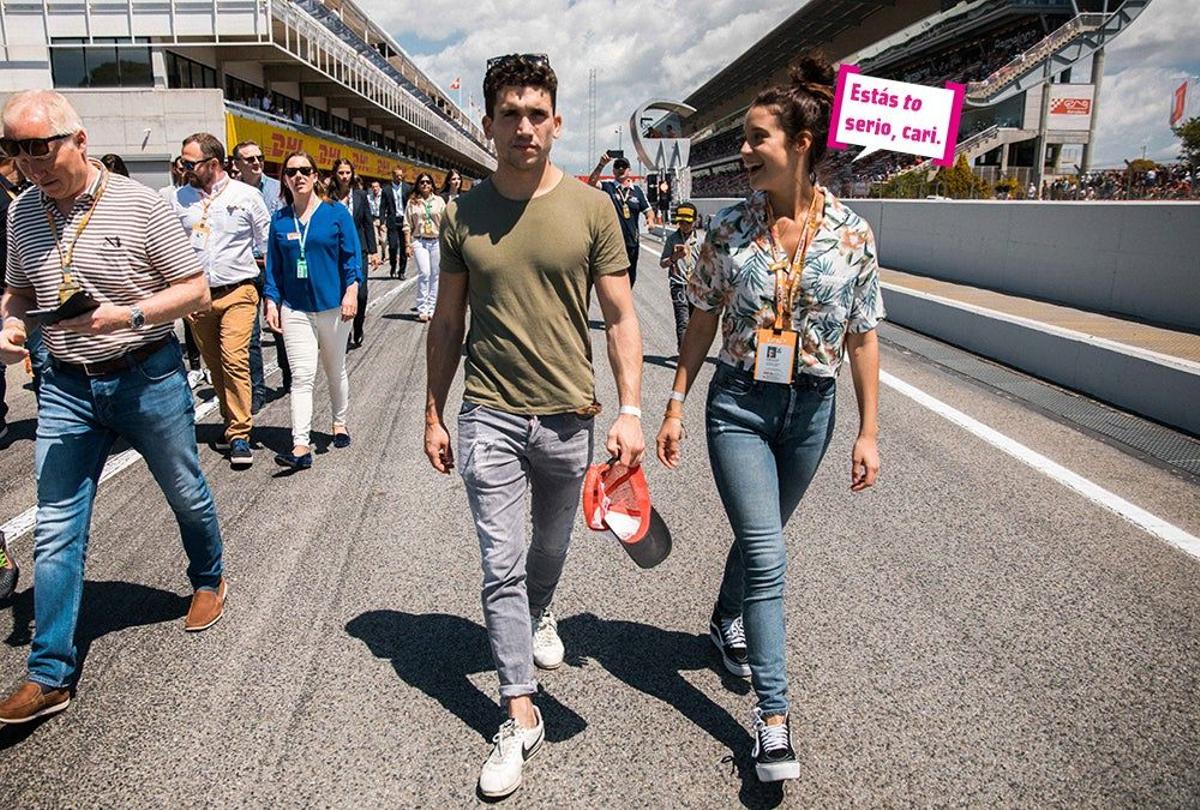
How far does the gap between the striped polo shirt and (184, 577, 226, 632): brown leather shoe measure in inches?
42.6

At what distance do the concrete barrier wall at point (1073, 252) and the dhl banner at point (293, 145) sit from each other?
40.4 feet

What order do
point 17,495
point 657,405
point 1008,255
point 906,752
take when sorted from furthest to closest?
point 1008,255, point 657,405, point 17,495, point 906,752

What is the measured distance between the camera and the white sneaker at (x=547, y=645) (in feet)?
11.2

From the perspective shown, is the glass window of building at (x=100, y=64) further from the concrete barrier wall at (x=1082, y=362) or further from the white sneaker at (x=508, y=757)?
the white sneaker at (x=508, y=757)

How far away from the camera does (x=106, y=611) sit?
3887 mm

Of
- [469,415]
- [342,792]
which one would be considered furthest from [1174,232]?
[342,792]

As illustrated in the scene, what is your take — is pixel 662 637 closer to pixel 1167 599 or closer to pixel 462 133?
pixel 1167 599

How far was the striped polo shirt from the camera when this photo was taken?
321 centimetres

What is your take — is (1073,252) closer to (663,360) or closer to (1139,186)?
(1139,186)

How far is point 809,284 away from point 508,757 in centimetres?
167

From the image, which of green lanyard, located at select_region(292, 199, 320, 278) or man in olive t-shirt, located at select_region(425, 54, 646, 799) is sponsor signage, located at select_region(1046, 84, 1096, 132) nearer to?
green lanyard, located at select_region(292, 199, 320, 278)

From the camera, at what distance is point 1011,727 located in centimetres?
303

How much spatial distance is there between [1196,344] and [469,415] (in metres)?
8.04

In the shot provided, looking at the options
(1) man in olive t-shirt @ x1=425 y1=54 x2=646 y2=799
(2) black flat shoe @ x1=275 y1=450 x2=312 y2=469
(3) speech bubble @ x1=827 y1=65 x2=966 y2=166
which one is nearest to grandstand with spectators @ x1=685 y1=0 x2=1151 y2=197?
(3) speech bubble @ x1=827 y1=65 x2=966 y2=166
